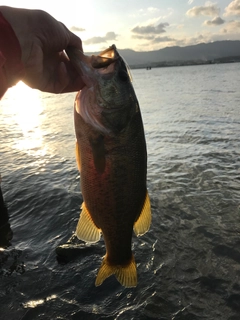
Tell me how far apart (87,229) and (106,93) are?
5.46ft

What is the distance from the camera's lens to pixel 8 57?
286cm

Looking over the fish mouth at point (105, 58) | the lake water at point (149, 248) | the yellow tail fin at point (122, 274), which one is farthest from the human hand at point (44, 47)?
the lake water at point (149, 248)

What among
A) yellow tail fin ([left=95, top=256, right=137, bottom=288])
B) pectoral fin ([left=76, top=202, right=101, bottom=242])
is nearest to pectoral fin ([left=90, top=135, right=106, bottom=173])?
pectoral fin ([left=76, top=202, right=101, bottom=242])

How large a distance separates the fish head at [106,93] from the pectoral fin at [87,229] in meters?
1.19

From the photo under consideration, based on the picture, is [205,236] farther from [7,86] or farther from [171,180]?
[7,86]

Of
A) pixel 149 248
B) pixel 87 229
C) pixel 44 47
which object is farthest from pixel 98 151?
pixel 149 248

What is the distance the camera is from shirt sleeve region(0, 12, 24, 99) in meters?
2.77

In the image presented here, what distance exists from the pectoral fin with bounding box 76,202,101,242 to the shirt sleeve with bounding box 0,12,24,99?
1.73 m

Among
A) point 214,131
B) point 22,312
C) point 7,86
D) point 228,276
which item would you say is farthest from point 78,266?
point 214,131

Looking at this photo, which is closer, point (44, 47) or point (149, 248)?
point (44, 47)

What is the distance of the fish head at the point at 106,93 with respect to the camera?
3.25m

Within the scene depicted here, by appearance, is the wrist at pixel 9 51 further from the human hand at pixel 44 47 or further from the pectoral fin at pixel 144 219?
the pectoral fin at pixel 144 219

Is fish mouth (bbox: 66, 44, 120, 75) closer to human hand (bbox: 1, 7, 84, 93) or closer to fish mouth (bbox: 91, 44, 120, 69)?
fish mouth (bbox: 91, 44, 120, 69)

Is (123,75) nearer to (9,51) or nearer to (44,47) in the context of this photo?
(44,47)
